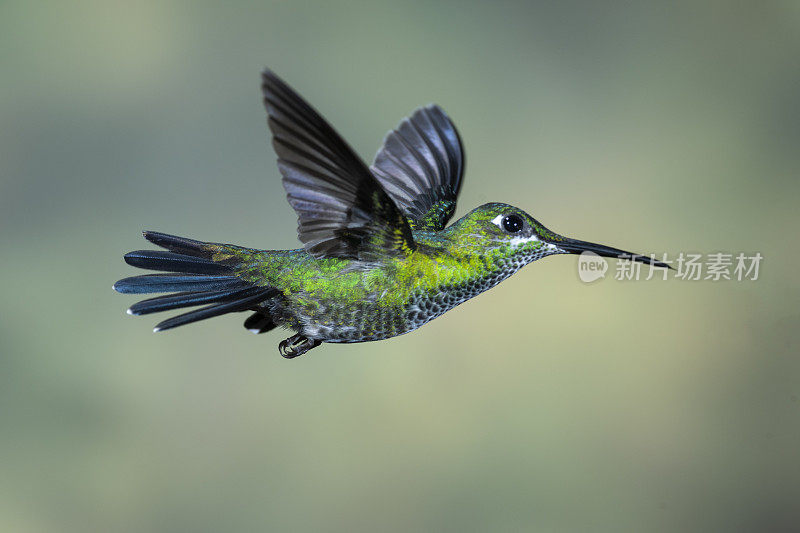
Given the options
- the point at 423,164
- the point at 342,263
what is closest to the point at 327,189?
the point at 342,263

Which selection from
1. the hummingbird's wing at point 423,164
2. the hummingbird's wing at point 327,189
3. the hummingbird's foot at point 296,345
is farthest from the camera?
the hummingbird's wing at point 423,164

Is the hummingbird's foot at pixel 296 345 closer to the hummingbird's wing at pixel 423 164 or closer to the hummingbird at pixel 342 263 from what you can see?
the hummingbird at pixel 342 263

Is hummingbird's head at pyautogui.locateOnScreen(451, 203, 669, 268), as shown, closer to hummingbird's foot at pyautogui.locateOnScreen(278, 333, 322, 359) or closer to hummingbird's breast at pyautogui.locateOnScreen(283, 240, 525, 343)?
hummingbird's breast at pyautogui.locateOnScreen(283, 240, 525, 343)

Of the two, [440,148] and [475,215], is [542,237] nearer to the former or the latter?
[475,215]

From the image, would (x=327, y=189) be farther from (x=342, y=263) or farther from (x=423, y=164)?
(x=423, y=164)

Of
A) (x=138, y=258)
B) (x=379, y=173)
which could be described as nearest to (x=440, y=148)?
(x=379, y=173)

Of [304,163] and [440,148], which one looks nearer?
[304,163]

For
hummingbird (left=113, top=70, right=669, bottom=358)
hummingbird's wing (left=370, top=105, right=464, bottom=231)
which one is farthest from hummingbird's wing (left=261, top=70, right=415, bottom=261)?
hummingbird's wing (left=370, top=105, right=464, bottom=231)

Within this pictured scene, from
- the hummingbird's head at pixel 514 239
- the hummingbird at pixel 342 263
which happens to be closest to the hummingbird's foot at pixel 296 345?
the hummingbird at pixel 342 263
